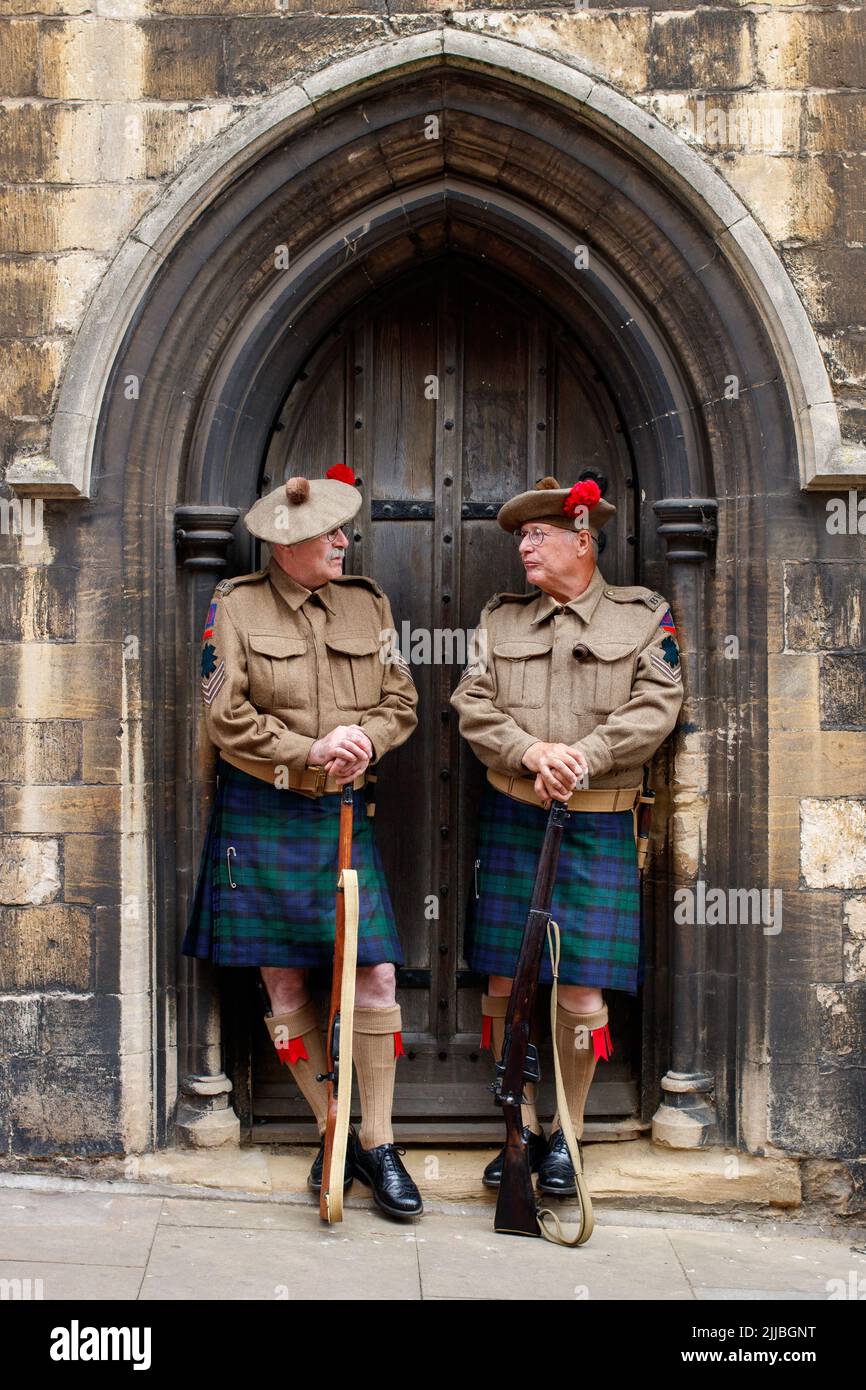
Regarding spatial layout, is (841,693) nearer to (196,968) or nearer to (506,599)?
(506,599)

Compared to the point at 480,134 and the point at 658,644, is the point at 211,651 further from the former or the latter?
the point at 480,134

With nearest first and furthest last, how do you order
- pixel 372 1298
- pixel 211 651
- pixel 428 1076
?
1. pixel 372 1298
2. pixel 211 651
3. pixel 428 1076

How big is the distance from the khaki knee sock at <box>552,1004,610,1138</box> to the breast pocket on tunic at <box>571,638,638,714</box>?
0.90 metres

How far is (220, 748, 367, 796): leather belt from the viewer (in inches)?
159

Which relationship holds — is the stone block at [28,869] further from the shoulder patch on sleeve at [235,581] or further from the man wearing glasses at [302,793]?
the shoulder patch on sleeve at [235,581]

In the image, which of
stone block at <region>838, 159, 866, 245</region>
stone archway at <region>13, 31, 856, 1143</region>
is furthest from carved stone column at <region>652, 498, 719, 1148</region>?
stone block at <region>838, 159, 866, 245</region>

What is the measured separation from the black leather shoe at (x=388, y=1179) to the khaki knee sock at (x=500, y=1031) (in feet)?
1.30

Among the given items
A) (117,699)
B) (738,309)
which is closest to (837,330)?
(738,309)

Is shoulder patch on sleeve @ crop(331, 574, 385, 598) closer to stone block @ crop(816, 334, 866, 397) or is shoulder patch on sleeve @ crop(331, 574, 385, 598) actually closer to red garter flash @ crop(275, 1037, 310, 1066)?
red garter flash @ crop(275, 1037, 310, 1066)

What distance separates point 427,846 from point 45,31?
2733 mm

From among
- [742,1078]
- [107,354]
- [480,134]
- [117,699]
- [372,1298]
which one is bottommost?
[372,1298]

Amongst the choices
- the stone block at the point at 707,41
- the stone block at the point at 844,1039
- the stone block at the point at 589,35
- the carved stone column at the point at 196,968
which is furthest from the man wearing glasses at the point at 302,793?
the stone block at the point at 707,41

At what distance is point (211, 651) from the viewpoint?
4059 millimetres

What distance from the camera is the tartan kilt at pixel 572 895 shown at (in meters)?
4.11
